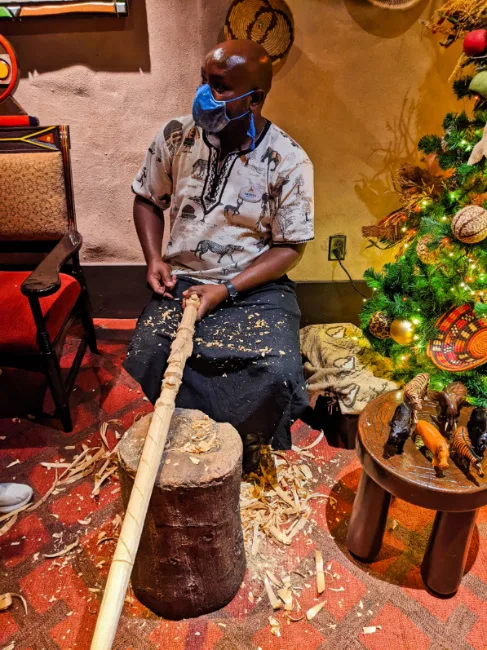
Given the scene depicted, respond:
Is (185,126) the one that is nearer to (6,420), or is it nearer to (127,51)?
(127,51)

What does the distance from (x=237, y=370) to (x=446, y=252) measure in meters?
1.11

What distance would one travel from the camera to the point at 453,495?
1393 mm

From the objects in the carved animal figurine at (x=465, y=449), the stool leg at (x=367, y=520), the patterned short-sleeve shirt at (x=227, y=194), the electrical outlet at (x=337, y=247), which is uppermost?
the patterned short-sleeve shirt at (x=227, y=194)

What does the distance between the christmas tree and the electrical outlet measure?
0.55m

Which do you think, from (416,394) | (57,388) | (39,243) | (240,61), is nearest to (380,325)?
(416,394)

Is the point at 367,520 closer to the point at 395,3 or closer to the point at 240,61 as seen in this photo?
the point at 240,61

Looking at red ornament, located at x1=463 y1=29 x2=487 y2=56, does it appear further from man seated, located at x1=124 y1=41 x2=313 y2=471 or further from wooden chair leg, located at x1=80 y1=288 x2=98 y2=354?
wooden chair leg, located at x1=80 y1=288 x2=98 y2=354

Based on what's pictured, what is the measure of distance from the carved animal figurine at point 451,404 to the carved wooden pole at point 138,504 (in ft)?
3.11

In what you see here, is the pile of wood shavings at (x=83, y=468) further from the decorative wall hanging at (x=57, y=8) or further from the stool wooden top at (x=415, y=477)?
the decorative wall hanging at (x=57, y=8)

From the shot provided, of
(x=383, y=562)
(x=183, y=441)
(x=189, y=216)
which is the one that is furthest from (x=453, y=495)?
(x=189, y=216)

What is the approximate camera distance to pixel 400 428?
1.52 meters

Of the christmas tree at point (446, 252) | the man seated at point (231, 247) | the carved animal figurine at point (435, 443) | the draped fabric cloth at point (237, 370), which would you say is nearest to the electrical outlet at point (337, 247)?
the christmas tree at point (446, 252)

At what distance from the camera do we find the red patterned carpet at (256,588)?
152cm

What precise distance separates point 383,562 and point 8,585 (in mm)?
1430
